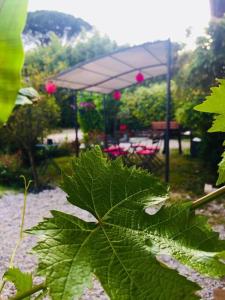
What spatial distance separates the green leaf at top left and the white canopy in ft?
20.3

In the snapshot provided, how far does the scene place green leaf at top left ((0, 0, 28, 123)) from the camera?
0.35 meters

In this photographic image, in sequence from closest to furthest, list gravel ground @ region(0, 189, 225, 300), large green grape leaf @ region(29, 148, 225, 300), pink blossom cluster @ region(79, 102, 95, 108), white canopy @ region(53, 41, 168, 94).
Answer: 1. large green grape leaf @ region(29, 148, 225, 300)
2. gravel ground @ region(0, 189, 225, 300)
3. white canopy @ region(53, 41, 168, 94)
4. pink blossom cluster @ region(79, 102, 95, 108)

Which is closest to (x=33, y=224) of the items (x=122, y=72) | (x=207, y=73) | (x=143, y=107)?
(x=207, y=73)

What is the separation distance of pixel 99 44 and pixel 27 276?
2785cm

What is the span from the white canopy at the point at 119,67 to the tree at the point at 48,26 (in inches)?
1047

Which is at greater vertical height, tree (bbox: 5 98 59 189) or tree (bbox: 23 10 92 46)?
tree (bbox: 23 10 92 46)

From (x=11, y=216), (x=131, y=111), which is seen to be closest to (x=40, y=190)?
(x=11, y=216)

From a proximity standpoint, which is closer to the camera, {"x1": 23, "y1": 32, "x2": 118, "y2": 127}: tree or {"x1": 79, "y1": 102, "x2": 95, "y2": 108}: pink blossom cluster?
{"x1": 79, "y1": 102, "x2": 95, "y2": 108}: pink blossom cluster

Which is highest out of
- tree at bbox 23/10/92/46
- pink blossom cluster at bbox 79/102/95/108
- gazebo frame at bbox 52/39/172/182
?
tree at bbox 23/10/92/46

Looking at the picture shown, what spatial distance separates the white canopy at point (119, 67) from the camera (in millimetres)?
6730

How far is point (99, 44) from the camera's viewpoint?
88.6 feet

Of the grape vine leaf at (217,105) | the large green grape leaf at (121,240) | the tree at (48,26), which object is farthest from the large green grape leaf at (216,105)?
the tree at (48,26)

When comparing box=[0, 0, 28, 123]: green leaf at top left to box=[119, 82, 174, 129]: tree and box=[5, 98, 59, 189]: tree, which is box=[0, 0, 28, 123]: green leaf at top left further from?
box=[119, 82, 174, 129]: tree

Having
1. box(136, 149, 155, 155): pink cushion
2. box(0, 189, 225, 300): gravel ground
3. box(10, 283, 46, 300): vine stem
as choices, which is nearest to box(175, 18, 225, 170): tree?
box(136, 149, 155, 155): pink cushion
